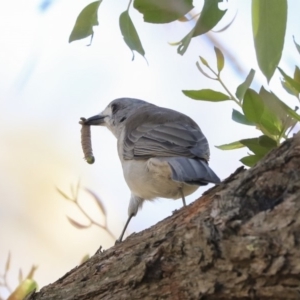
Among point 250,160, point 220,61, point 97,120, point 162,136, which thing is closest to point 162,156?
point 162,136

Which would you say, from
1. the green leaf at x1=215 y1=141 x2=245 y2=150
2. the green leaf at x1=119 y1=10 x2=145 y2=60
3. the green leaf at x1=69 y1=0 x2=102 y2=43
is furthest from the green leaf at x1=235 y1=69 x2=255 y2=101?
the green leaf at x1=69 y1=0 x2=102 y2=43

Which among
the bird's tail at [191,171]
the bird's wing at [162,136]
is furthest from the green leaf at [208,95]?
the bird's wing at [162,136]

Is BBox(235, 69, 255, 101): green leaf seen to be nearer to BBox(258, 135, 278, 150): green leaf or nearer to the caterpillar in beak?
BBox(258, 135, 278, 150): green leaf

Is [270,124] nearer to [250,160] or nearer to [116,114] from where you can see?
[250,160]

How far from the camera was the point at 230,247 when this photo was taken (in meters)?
1.05

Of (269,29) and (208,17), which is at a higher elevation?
(208,17)

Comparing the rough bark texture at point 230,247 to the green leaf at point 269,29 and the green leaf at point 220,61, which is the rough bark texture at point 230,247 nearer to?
the green leaf at point 269,29

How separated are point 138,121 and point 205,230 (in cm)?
166

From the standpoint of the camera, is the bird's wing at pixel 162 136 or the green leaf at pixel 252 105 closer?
the green leaf at pixel 252 105

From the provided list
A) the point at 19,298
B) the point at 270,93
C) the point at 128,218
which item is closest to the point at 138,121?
the point at 128,218

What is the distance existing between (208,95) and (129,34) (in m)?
0.23

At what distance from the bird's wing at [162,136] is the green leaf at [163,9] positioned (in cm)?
90

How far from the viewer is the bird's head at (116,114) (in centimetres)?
308

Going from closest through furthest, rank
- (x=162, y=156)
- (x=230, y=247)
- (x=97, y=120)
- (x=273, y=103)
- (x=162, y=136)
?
(x=230, y=247), (x=273, y=103), (x=162, y=156), (x=162, y=136), (x=97, y=120)
